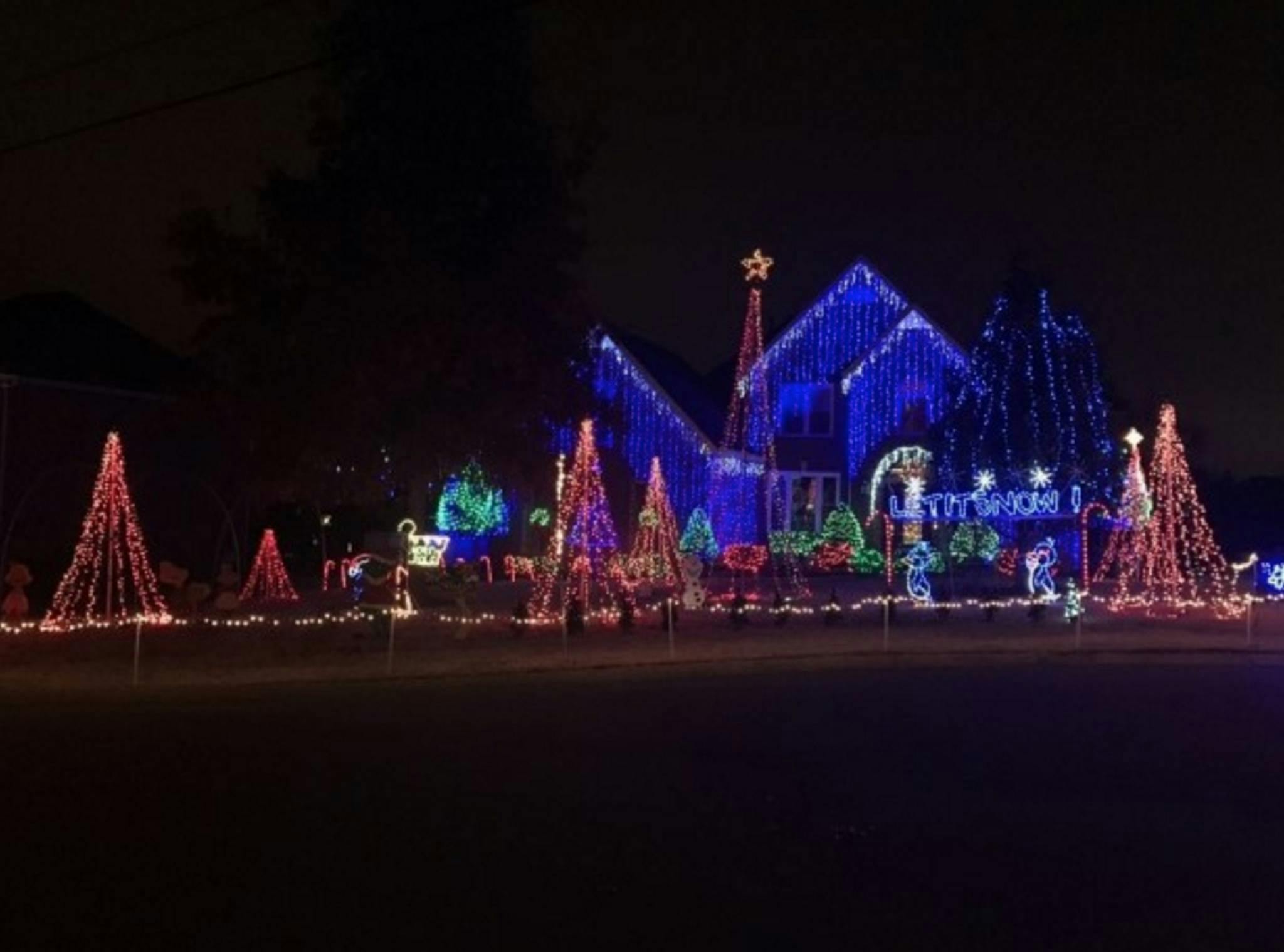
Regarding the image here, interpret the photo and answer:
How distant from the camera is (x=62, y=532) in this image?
93.9 feet

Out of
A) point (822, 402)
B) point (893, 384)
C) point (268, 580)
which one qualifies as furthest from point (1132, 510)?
point (268, 580)

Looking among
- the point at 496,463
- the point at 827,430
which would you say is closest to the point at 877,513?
the point at 827,430

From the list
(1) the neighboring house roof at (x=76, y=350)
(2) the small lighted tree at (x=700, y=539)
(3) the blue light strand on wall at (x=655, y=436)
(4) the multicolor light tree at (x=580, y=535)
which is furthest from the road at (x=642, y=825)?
(3) the blue light strand on wall at (x=655, y=436)

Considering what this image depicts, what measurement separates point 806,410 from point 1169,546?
14565mm

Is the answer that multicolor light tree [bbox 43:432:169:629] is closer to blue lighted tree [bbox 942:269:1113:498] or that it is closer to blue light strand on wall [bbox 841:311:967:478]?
blue lighted tree [bbox 942:269:1113:498]

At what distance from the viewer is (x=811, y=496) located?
1615 inches

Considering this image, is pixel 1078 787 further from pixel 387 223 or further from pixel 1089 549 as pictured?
pixel 1089 549

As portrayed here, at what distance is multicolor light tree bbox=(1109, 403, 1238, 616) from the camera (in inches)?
1098

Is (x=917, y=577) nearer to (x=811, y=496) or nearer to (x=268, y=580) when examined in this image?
(x=811, y=496)

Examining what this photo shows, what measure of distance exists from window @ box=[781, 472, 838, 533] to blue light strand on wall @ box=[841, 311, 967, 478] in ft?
2.51

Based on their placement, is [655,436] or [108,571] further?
[655,436]

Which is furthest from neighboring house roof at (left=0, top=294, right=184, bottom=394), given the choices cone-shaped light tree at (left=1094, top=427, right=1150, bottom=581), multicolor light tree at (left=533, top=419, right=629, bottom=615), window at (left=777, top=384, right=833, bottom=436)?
cone-shaped light tree at (left=1094, top=427, right=1150, bottom=581)

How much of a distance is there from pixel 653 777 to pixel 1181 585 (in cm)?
2142

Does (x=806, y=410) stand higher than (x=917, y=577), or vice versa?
(x=806, y=410)
